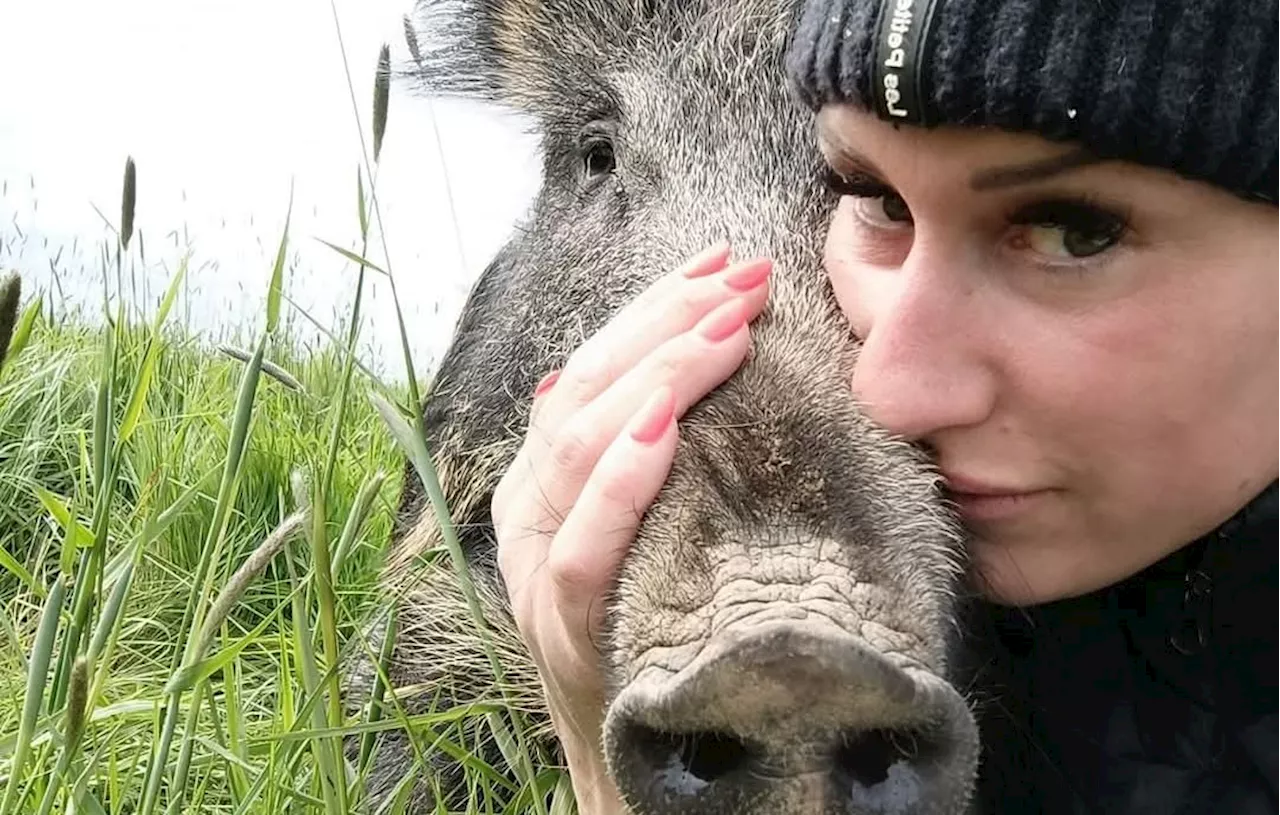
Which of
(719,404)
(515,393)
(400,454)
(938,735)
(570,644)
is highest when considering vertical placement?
(719,404)

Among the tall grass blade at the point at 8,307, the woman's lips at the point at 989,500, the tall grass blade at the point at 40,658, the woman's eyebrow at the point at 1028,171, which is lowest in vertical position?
the woman's lips at the point at 989,500

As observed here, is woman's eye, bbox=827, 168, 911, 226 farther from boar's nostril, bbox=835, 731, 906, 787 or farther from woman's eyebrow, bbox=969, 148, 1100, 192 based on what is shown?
boar's nostril, bbox=835, 731, 906, 787

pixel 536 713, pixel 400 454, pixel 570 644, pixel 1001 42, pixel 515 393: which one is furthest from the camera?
pixel 400 454

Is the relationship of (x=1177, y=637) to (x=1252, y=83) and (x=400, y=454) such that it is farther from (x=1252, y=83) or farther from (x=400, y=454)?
(x=400, y=454)

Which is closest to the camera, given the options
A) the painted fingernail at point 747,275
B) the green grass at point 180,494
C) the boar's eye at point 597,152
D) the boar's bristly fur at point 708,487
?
the boar's bristly fur at point 708,487

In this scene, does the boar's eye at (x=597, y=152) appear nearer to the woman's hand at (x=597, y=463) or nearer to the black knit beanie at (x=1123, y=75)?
the woman's hand at (x=597, y=463)

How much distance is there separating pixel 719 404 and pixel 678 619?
276mm

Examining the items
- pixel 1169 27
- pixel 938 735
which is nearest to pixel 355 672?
pixel 938 735

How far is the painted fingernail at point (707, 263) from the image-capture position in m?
1.81

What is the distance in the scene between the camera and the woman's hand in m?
1.50

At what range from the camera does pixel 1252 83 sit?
4.77 ft

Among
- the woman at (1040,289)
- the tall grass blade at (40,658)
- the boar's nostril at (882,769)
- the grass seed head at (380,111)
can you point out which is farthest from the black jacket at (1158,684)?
the tall grass blade at (40,658)

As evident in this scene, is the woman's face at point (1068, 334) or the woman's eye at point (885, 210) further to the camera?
the woman's eye at point (885, 210)

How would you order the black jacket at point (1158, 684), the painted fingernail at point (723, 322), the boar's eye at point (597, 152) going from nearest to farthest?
1. the painted fingernail at point (723, 322)
2. the black jacket at point (1158, 684)
3. the boar's eye at point (597, 152)
